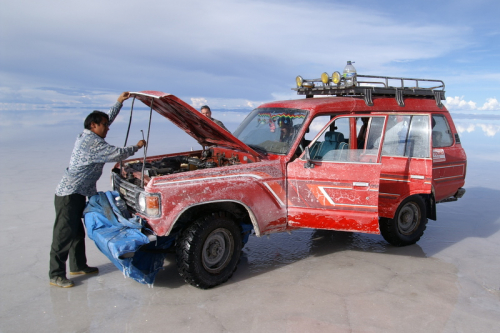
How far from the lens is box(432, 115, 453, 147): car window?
6762 millimetres

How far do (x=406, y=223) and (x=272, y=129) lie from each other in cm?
265

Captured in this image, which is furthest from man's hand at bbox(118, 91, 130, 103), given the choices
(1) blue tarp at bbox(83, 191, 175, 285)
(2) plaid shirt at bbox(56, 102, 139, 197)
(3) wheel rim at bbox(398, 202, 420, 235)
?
(3) wheel rim at bbox(398, 202, 420, 235)

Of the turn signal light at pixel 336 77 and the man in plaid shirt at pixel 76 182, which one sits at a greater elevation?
the turn signal light at pixel 336 77

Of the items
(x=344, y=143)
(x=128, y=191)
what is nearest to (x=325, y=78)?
(x=344, y=143)

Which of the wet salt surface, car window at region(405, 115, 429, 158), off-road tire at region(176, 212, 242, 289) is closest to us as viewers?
the wet salt surface

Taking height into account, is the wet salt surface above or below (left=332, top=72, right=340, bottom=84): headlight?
below

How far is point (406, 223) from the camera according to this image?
6.27m

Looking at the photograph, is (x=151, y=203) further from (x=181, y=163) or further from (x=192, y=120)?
(x=181, y=163)

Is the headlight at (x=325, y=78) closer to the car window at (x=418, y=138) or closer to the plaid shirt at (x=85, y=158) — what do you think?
the car window at (x=418, y=138)

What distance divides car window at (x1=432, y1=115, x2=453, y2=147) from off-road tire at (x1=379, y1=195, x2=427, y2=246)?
1.19m

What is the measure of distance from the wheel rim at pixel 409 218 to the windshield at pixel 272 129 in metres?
2.25

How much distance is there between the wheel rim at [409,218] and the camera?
20.4 feet

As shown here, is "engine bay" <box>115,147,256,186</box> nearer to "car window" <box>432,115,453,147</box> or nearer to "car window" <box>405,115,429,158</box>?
"car window" <box>405,115,429,158</box>

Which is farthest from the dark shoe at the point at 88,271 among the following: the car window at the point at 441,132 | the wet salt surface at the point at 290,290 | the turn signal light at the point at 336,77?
the car window at the point at 441,132
